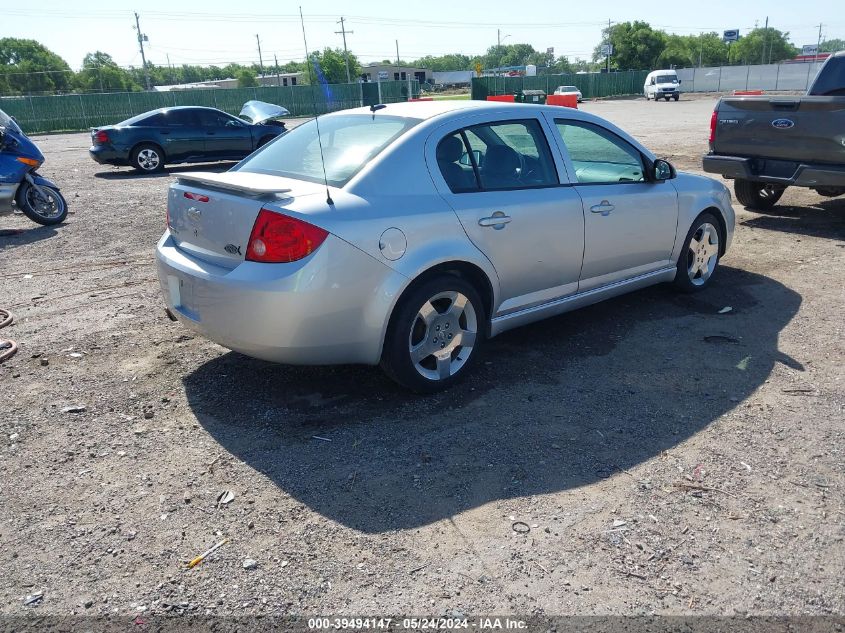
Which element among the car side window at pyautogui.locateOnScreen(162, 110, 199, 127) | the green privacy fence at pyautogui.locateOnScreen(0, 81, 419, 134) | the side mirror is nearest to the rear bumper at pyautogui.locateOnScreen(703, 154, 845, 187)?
the side mirror

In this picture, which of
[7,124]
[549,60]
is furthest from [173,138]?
[549,60]

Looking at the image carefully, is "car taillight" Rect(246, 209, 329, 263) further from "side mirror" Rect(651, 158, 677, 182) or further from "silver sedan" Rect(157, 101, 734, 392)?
"side mirror" Rect(651, 158, 677, 182)

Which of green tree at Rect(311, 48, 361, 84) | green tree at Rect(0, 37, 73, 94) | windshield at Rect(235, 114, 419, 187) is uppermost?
green tree at Rect(0, 37, 73, 94)

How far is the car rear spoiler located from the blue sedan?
40.1 ft

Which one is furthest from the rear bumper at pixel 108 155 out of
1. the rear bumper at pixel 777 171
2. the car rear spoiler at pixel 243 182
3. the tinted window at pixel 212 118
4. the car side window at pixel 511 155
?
the car side window at pixel 511 155

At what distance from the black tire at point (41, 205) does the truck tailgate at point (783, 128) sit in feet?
29.9

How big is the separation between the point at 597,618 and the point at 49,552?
2257 mm

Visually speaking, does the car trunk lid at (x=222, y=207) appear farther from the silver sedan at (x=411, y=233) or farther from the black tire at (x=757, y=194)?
the black tire at (x=757, y=194)

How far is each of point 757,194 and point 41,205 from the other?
33.2 feet

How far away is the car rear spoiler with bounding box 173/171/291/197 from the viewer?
3910 mm

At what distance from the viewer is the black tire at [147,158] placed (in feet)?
52.7

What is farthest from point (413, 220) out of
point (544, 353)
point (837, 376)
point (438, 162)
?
point (837, 376)

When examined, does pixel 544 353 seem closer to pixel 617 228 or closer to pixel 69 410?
pixel 617 228

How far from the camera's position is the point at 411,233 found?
4062mm
